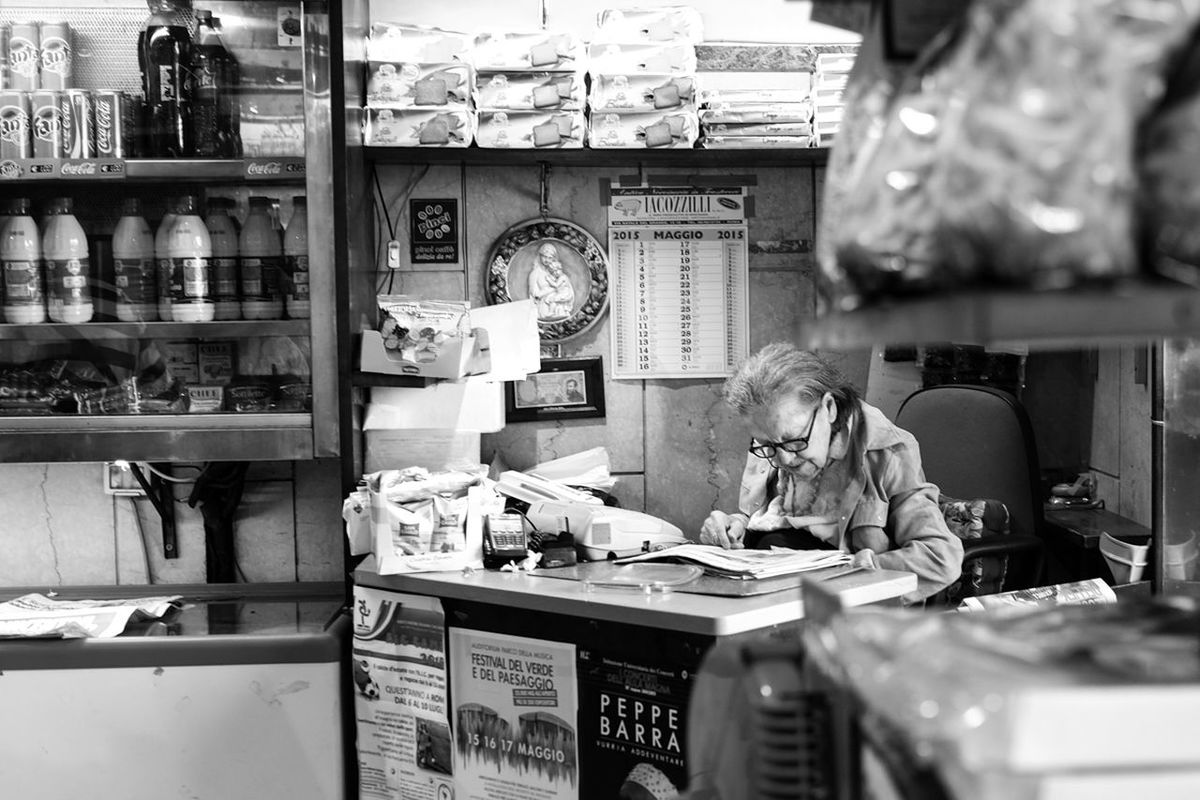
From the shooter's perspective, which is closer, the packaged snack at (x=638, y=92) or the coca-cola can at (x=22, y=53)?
the coca-cola can at (x=22, y=53)

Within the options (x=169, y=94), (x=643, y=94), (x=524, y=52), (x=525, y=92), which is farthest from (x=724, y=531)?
(x=169, y=94)

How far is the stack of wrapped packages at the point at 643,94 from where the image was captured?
12.2 feet

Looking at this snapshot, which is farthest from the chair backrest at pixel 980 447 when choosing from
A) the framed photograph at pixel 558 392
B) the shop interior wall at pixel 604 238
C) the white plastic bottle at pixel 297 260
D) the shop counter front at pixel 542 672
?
the white plastic bottle at pixel 297 260

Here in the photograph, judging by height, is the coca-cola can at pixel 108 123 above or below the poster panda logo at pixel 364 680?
above

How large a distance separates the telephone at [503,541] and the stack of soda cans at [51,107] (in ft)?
5.00

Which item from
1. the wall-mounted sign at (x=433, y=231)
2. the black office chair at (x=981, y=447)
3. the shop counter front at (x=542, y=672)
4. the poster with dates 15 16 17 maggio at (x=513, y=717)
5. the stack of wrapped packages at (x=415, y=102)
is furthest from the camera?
the wall-mounted sign at (x=433, y=231)

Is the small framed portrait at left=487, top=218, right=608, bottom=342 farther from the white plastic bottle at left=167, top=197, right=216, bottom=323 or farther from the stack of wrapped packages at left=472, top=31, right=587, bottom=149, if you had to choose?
the white plastic bottle at left=167, top=197, right=216, bottom=323

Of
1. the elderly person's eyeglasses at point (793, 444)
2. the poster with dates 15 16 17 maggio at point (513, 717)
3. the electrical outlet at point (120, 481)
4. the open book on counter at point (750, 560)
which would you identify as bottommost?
the poster with dates 15 16 17 maggio at point (513, 717)

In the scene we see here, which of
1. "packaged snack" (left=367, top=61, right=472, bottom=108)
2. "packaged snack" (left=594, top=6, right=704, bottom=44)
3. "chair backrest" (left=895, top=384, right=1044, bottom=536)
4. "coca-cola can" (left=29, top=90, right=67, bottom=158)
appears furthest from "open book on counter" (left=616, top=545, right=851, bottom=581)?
"coca-cola can" (left=29, top=90, right=67, bottom=158)

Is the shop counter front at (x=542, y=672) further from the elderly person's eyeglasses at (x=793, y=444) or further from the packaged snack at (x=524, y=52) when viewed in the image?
the packaged snack at (x=524, y=52)

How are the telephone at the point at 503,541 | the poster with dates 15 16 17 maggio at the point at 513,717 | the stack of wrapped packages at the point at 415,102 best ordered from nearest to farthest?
the poster with dates 15 16 17 maggio at the point at 513,717 → the telephone at the point at 503,541 → the stack of wrapped packages at the point at 415,102

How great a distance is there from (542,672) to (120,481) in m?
1.68

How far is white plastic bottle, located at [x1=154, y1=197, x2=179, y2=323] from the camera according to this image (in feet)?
11.3

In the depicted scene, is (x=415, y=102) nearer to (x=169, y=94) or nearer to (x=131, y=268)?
(x=169, y=94)
